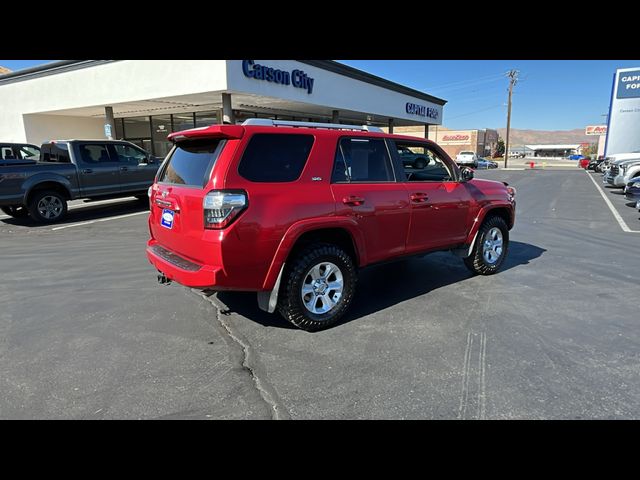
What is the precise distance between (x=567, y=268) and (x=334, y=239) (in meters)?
4.04

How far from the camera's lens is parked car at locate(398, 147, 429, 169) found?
4768 mm

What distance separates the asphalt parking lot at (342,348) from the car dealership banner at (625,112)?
31.1 metres

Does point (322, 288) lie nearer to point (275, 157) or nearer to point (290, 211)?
point (290, 211)

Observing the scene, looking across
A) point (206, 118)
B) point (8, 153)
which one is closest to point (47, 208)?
point (8, 153)

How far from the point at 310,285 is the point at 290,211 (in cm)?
76

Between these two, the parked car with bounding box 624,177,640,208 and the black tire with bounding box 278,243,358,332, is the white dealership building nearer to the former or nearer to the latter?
the black tire with bounding box 278,243,358,332

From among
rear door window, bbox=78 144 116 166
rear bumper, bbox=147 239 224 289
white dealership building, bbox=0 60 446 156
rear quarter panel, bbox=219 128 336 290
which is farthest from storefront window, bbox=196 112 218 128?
rear quarter panel, bbox=219 128 336 290

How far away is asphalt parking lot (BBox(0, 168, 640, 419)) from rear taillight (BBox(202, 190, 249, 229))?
45.2 inches

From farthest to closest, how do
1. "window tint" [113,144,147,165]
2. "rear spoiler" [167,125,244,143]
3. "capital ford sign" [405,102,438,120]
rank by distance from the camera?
"capital ford sign" [405,102,438,120] < "window tint" [113,144,147,165] < "rear spoiler" [167,125,244,143]

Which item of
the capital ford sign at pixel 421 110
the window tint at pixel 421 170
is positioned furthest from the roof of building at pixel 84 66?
the window tint at pixel 421 170

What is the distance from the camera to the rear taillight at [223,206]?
3033mm

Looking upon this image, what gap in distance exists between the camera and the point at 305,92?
1733 centimetres
